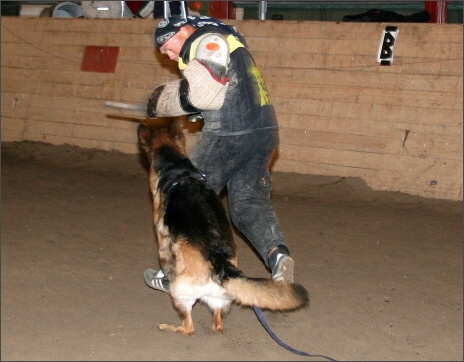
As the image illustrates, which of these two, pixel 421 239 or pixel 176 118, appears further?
pixel 421 239

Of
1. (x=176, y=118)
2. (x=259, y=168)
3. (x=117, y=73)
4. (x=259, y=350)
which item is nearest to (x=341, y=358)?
(x=259, y=350)

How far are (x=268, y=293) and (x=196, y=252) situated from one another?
0.50m

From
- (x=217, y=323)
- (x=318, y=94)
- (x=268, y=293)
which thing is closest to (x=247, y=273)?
(x=217, y=323)

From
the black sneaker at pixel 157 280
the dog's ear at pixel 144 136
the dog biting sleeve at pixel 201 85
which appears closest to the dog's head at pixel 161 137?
the dog's ear at pixel 144 136

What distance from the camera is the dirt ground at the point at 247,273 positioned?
3926 millimetres

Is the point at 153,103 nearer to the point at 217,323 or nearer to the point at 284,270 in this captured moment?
the point at 284,270

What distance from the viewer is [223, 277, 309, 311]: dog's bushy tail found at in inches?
140

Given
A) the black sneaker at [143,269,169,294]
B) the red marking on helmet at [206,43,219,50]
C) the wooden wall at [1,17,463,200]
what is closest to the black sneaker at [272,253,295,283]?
the black sneaker at [143,269,169,294]

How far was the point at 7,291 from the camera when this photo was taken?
4449 millimetres

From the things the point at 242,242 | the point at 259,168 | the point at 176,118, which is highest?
the point at 176,118

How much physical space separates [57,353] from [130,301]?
0.97 metres

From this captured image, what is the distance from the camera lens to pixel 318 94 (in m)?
8.30

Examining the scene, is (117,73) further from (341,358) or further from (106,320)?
(341,358)

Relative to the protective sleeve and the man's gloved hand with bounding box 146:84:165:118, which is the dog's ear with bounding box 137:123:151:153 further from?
the protective sleeve
